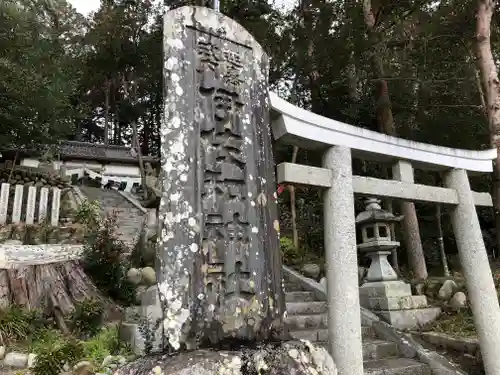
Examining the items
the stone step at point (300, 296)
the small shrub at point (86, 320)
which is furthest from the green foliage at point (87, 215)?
the stone step at point (300, 296)

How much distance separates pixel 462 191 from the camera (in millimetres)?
5012

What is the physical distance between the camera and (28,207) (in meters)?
11.2

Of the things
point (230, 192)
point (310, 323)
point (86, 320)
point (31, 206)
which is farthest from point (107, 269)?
point (230, 192)

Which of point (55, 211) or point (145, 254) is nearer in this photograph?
point (145, 254)

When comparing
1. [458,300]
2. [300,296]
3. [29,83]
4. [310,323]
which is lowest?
[310,323]

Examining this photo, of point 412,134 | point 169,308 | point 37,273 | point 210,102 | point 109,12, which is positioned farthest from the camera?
point 109,12

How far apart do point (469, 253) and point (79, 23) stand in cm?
2137

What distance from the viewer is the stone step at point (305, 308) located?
613 centimetres

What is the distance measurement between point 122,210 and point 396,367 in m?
12.5

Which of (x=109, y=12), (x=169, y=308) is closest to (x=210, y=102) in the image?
(x=169, y=308)

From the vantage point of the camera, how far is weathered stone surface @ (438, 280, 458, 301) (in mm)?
6816

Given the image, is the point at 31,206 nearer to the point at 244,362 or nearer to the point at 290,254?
the point at 290,254

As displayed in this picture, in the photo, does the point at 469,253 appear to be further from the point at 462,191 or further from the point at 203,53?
the point at 203,53

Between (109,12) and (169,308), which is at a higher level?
(109,12)
